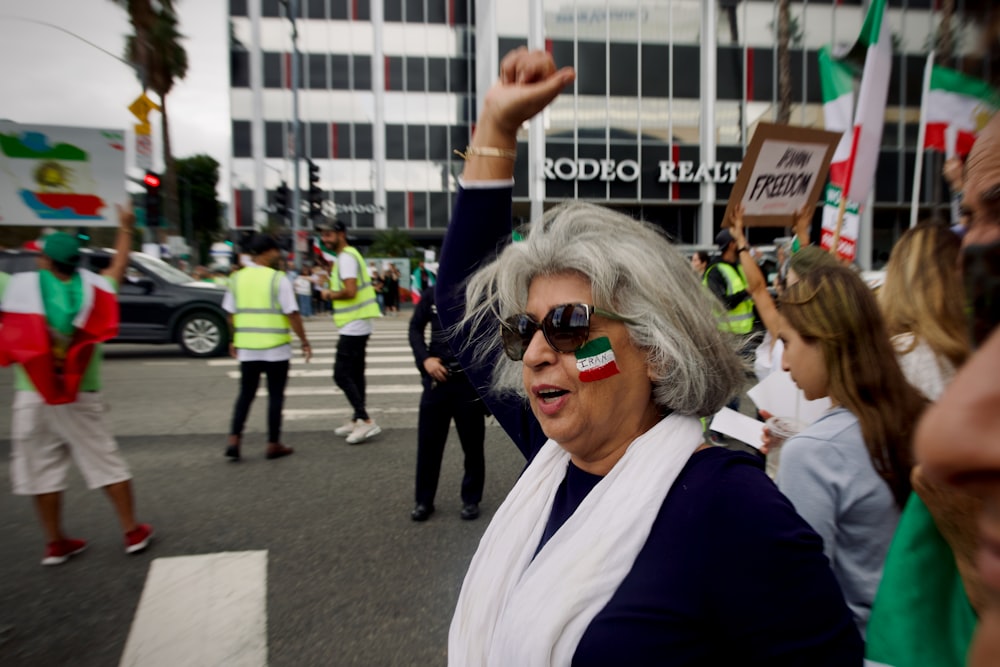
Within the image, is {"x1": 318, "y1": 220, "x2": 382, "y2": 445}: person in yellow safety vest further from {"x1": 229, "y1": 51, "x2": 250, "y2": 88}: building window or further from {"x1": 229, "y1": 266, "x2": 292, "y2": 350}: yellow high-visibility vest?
{"x1": 229, "y1": 51, "x2": 250, "y2": 88}: building window

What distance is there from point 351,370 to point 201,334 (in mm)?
7242

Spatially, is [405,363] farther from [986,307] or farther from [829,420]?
[986,307]

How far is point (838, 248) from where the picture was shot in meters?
4.22

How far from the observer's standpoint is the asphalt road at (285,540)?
10.4 ft

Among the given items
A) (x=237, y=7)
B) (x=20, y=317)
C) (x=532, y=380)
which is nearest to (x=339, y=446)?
(x=20, y=317)

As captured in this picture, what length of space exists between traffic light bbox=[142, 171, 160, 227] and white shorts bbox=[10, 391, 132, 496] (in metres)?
11.4

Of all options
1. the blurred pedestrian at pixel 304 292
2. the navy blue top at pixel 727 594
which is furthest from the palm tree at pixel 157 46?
the navy blue top at pixel 727 594

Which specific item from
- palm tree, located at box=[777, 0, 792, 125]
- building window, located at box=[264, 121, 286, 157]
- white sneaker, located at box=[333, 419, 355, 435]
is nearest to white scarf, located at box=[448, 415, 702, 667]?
white sneaker, located at box=[333, 419, 355, 435]

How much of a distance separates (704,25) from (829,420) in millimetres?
28766

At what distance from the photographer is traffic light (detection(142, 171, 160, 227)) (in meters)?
14.1

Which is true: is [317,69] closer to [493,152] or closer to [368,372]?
[368,372]

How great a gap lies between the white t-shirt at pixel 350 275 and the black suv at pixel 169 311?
22.4ft

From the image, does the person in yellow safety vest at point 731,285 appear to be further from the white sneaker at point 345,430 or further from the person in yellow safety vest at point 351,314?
the white sneaker at point 345,430

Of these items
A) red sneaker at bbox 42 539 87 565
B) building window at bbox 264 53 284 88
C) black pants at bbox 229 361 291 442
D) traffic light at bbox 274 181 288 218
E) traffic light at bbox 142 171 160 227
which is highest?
building window at bbox 264 53 284 88
